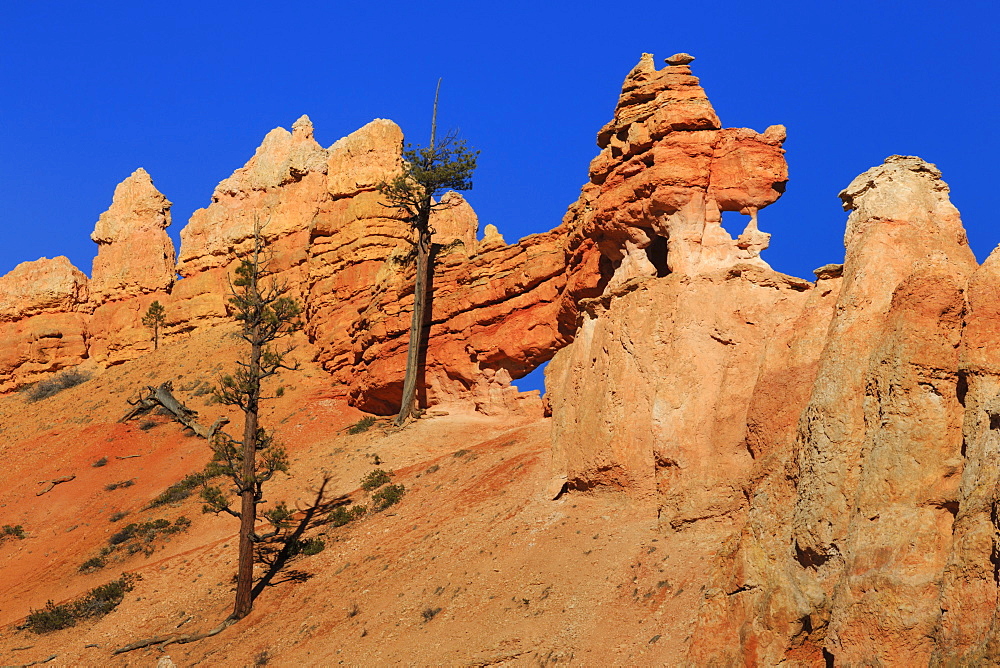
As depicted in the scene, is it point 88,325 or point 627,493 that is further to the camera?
point 88,325

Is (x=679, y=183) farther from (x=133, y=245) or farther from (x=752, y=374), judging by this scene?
(x=133, y=245)

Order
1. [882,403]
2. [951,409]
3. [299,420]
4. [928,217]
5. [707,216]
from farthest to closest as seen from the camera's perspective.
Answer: [299,420] < [707,216] < [928,217] < [882,403] < [951,409]

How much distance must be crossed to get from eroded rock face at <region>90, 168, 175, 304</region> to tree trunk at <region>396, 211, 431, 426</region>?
104ft

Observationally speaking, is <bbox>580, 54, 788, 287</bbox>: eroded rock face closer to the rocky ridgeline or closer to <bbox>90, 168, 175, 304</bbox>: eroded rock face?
the rocky ridgeline

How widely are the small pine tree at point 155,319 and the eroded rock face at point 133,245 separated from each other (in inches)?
133

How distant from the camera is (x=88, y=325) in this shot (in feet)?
215

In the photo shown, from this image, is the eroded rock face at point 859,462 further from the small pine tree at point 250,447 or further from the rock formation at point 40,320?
the rock formation at point 40,320

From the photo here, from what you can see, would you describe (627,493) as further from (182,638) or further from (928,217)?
(182,638)

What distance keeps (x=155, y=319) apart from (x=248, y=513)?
4008cm

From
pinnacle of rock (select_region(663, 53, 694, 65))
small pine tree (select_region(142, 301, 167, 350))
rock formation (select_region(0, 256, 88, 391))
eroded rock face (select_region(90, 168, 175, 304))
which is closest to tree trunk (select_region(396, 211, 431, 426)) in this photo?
pinnacle of rock (select_region(663, 53, 694, 65))

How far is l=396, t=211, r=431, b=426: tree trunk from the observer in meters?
36.5

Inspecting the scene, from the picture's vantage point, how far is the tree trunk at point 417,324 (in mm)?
36469

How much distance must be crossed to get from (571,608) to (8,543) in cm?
2470

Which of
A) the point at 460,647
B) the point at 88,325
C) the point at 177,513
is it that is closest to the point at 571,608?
the point at 460,647
